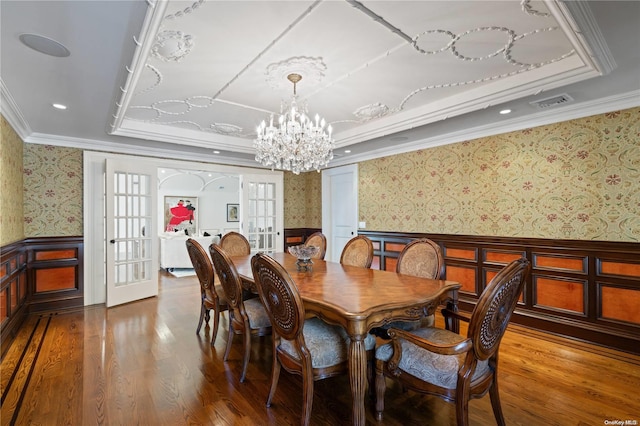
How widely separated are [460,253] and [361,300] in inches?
108

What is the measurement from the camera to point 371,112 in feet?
12.2

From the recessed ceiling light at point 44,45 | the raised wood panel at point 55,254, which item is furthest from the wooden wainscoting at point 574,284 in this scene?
the raised wood panel at point 55,254

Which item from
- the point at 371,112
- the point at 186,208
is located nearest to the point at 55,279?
the point at 371,112

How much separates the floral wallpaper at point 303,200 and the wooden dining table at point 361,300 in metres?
3.74

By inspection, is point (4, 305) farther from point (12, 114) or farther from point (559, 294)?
point (559, 294)

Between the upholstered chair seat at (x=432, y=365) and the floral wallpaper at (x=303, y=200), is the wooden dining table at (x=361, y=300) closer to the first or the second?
the upholstered chair seat at (x=432, y=365)

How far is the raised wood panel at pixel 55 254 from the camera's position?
3992mm

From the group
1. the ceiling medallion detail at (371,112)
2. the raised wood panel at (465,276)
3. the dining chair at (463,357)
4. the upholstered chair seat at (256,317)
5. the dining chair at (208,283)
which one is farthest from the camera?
the raised wood panel at (465,276)

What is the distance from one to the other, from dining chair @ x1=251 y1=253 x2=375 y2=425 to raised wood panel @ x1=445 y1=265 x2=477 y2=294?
2459 millimetres

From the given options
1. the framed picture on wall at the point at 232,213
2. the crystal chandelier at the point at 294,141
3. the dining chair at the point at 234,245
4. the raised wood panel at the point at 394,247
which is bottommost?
the raised wood panel at the point at 394,247

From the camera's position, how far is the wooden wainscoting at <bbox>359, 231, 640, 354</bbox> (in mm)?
2824

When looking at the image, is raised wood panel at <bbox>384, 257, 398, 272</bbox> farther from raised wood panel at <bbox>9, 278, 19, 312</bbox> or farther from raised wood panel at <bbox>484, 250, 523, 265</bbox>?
raised wood panel at <bbox>9, 278, 19, 312</bbox>

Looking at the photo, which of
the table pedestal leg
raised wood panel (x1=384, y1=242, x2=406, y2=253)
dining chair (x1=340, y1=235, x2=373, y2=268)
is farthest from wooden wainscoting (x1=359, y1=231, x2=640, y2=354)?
the table pedestal leg

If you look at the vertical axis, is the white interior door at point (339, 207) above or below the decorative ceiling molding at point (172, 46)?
below
